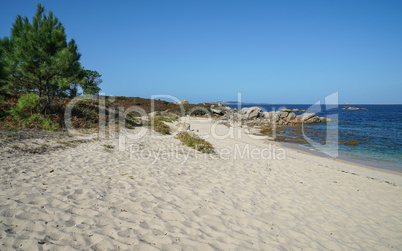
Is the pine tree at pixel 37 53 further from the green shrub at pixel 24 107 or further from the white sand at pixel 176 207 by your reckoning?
the white sand at pixel 176 207

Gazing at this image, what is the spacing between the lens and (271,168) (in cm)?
998

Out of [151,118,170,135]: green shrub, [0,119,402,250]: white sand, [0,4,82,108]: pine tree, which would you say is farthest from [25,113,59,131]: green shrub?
[151,118,170,135]: green shrub

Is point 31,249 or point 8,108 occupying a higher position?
point 8,108

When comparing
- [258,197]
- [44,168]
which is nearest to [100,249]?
[44,168]

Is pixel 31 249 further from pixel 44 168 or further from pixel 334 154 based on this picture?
pixel 334 154

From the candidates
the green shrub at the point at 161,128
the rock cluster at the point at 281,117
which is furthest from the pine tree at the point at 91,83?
the rock cluster at the point at 281,117

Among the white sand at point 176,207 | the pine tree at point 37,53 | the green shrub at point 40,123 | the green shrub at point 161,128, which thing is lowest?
the white sand at point 176,207

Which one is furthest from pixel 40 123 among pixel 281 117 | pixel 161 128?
pixel 281 117

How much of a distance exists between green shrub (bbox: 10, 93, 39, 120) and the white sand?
5.78 meters

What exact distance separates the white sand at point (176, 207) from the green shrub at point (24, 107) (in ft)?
19.0

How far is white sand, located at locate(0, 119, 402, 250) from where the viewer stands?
3.56 m

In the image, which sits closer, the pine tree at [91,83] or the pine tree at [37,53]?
the pine tree at [37,53]

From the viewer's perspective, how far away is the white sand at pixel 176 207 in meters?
3.56

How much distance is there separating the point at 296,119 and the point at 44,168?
42.1 m
